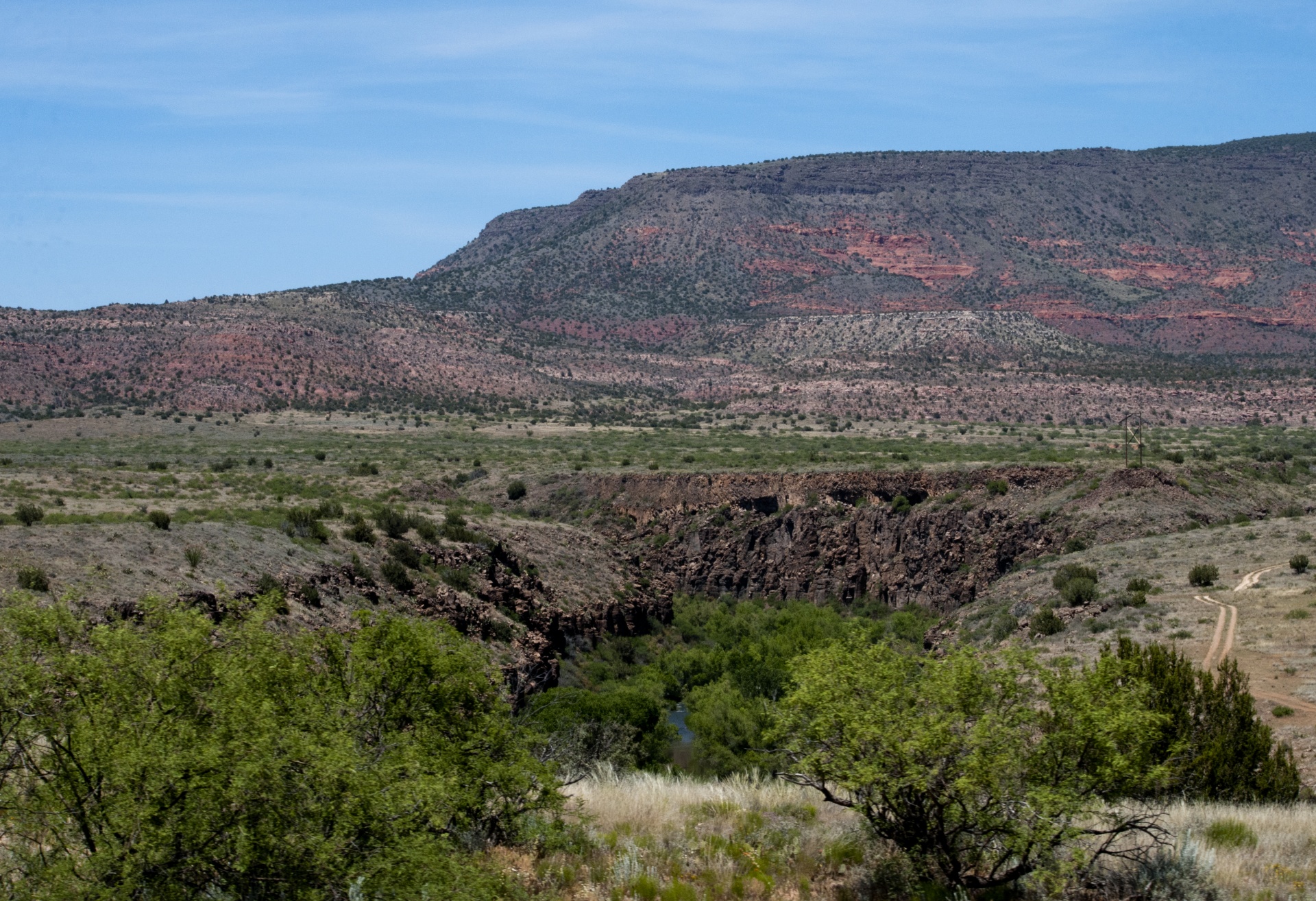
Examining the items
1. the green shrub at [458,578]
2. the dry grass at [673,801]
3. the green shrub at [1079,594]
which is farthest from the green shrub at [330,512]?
the dry grass at [673,801]

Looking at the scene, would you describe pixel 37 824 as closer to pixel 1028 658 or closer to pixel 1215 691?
pixel 1028 658

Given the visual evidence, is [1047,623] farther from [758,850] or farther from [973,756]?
[973,756]

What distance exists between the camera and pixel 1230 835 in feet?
44.5

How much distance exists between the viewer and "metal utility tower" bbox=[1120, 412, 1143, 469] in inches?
2209

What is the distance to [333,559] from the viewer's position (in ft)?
116

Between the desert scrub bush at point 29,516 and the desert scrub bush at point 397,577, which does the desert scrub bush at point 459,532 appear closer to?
the desert scrub bush at point 397,577

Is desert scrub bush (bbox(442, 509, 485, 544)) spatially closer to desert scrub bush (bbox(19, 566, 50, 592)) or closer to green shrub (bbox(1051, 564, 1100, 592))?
desert scrub bush (bbox(19, 566, 50, 592))

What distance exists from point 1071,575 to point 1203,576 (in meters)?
3.60

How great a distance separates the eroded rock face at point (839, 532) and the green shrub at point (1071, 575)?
10156 mm

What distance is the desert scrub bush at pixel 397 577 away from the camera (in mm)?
36188

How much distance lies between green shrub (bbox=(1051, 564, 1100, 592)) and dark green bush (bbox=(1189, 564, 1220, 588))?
2632mm

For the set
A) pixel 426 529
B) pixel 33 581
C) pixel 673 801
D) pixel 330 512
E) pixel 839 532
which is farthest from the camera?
pixel 839 532

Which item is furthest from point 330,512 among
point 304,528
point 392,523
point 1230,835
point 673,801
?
point 1230,835

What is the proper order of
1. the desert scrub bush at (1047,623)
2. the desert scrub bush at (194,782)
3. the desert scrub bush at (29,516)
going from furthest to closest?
the desert scrub bush at (1047,623) → the desert scrub bush at (29,516) → the desert scrub bush at (194,782)
